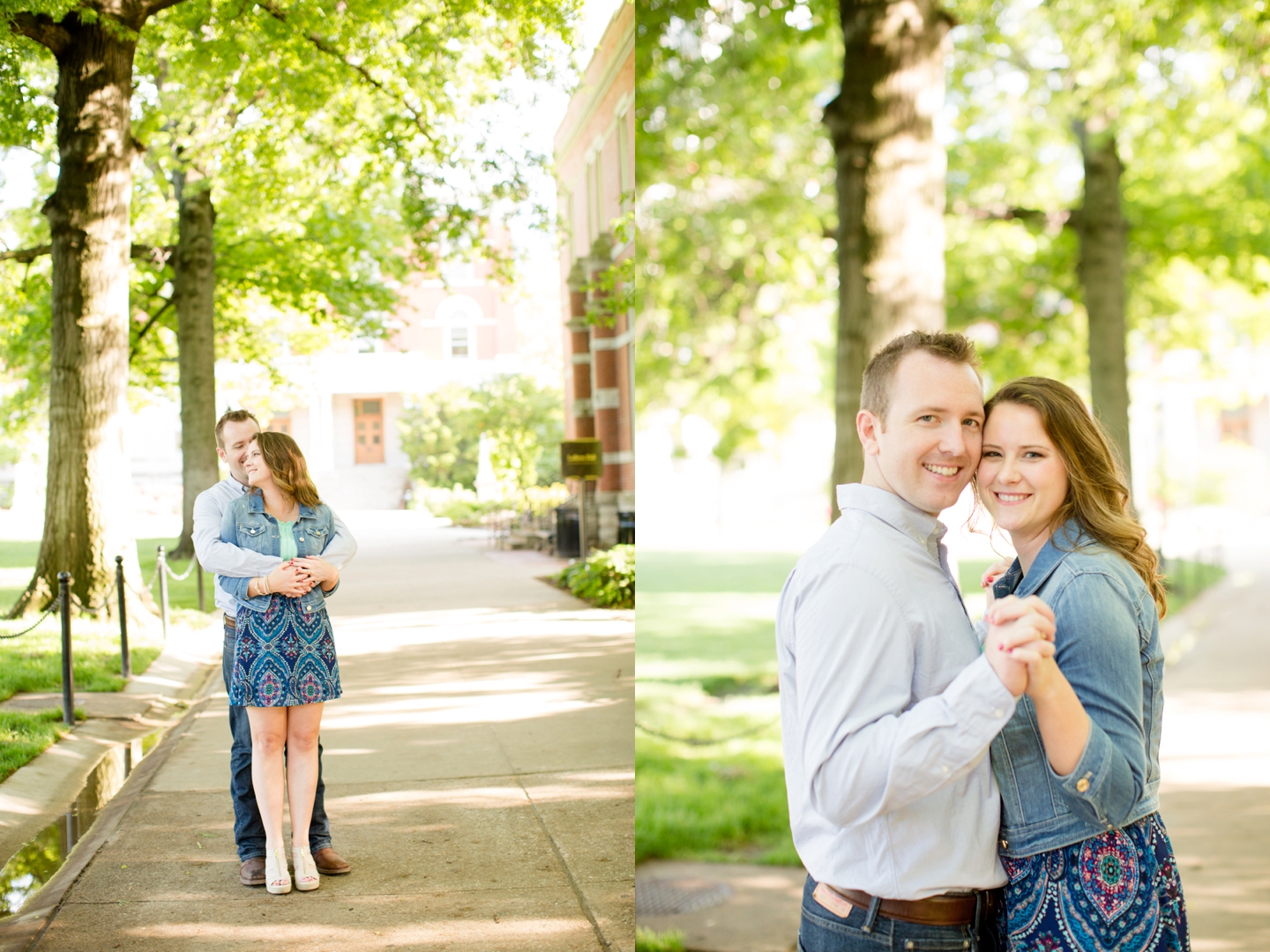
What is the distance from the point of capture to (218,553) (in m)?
3.12

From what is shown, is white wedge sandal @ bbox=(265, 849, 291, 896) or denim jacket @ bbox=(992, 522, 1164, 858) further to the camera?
white wedge sandal @ bbox=(265, 849, 291, 896)

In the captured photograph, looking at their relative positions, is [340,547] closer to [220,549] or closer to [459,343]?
[220,549]

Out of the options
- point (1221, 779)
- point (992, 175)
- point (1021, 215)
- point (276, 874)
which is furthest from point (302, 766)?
point (992, 175)

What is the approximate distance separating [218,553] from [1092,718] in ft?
7.72

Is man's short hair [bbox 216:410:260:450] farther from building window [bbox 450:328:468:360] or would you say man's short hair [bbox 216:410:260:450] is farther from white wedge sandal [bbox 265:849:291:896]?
white wedge sandal [bbox 265:849:291:896]

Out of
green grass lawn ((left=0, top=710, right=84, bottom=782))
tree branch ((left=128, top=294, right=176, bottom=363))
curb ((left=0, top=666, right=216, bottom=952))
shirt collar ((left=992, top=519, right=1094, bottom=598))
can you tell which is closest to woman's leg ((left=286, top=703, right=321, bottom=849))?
curb ((left=0, top=666, right=216, bottom=952))

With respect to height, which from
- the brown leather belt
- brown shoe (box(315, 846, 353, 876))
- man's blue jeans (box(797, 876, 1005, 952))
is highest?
the brown leather belt

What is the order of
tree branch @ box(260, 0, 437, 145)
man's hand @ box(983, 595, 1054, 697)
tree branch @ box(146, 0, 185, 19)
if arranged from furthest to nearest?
tree branch @ box(260, 0, 437, 145) < tree branch @ box(146, 0, 185, 19) < man's hand @ box(983, 595, 1054, 697)

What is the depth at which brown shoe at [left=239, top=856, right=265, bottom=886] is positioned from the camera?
10.5 feet

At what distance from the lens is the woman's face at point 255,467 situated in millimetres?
3156

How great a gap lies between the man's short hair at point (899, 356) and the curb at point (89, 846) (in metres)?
2.35

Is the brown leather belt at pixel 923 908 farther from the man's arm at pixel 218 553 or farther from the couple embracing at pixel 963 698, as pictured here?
the man's arm at pixel 218 553

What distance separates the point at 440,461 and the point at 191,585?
89 centimetres

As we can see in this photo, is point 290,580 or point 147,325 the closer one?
point 290,580
